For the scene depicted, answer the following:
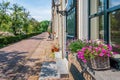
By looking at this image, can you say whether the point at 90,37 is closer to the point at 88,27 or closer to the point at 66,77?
the point at 88,27

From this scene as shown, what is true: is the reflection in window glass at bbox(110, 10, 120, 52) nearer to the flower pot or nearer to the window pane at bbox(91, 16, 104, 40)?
the flower pot

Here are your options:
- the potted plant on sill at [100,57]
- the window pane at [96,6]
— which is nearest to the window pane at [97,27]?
the window pane at [96,6]

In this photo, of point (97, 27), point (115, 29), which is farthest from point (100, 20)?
point (115, 29)

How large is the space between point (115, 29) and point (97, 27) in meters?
1.24

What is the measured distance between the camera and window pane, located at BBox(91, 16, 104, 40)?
4980mm

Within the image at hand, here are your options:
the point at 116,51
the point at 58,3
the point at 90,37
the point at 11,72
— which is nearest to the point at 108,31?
the point at 116,51

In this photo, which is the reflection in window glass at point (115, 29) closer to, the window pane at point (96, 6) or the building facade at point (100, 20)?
the building facade at point (100, 20)

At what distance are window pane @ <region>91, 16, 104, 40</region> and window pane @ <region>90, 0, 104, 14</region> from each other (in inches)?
6.9

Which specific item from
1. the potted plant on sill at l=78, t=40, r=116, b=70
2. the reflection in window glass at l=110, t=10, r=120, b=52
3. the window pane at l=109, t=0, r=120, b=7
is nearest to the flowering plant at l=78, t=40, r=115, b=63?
the potted plant on sill at l=78, t=40, r=116, b=70

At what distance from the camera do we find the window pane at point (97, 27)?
4.98 m

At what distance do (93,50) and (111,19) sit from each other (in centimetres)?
80

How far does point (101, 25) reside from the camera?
5.04 metres

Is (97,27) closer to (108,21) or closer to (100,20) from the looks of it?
(100,20)

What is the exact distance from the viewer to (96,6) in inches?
216
